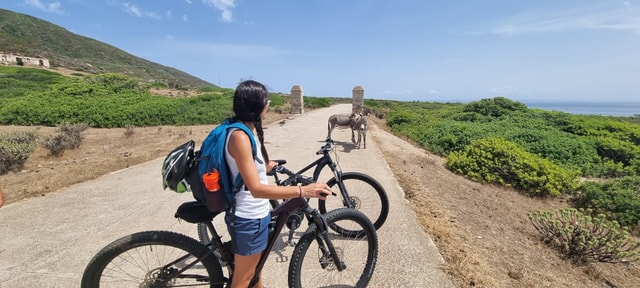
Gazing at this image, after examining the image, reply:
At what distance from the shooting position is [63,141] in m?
9.35

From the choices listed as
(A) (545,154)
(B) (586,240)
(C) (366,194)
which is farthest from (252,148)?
(A) (545,154)

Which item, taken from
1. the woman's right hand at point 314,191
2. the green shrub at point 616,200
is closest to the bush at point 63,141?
the woman's right hand at point 314,191

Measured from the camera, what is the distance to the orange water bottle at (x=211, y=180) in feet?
5.68

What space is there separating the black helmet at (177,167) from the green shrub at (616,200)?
28.8 feet

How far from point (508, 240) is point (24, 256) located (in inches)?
253

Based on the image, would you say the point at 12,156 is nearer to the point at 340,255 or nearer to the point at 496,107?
the point at 340,255

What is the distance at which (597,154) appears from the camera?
44.0 feet

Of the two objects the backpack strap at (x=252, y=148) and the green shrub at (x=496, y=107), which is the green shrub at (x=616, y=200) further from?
the green shrub at (x=496, y=107)

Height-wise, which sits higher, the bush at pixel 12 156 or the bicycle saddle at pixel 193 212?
the bicycle saddle at pixel 193 212

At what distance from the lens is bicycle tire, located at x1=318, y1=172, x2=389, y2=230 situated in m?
3.55

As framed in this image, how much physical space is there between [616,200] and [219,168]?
8.90 m

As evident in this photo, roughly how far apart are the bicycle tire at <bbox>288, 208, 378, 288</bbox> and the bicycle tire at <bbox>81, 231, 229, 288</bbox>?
0.58 m

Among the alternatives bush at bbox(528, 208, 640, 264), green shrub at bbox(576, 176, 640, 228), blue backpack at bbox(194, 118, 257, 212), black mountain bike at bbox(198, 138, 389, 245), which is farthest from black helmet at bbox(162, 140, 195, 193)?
green shrub at bbox(576, 176, 640, 228)

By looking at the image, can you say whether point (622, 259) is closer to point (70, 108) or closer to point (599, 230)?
point (599, 230)
